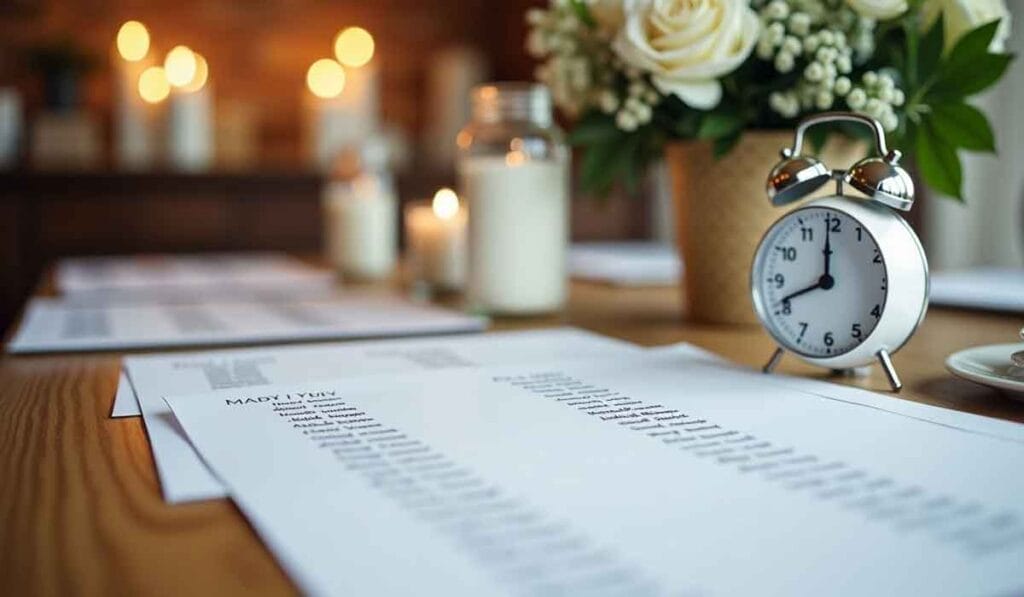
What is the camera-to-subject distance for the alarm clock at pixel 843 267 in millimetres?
671

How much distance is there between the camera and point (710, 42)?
0.84 m

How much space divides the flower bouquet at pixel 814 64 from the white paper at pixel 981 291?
0.72ft

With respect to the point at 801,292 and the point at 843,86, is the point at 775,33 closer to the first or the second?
the point at 843,86

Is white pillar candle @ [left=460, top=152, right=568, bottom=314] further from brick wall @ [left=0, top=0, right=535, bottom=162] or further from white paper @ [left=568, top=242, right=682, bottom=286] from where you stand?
brick wall @ [left=0, top=0, right=535, bottom=162]

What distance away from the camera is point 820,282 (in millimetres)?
Answer: 708

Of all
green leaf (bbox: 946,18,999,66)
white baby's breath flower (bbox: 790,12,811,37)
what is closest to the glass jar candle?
white baby's breath flower (bbox: 790,12,811,37)

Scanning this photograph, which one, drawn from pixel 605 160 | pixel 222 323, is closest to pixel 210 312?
pixel 222 323

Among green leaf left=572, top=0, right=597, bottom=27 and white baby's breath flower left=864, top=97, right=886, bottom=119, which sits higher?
green leaf left=572, top=0, right=597, bottom=27

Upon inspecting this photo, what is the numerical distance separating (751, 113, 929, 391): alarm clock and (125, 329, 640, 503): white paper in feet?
0.58

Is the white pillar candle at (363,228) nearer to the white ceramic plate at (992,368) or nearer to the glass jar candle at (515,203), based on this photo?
the glass jar candle at (515,203)

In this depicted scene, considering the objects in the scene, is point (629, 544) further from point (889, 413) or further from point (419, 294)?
point (419, 294)

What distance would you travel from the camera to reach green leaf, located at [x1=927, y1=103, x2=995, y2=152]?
0.86 metres

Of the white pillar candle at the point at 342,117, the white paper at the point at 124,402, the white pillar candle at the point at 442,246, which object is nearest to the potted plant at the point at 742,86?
the white pillar candle at the point at 442,246

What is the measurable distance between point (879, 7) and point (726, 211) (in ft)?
0.80
